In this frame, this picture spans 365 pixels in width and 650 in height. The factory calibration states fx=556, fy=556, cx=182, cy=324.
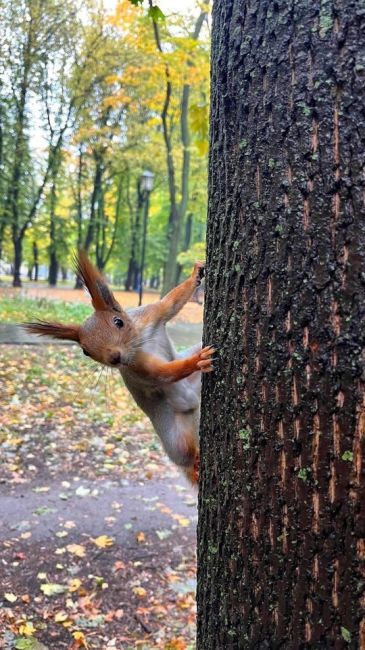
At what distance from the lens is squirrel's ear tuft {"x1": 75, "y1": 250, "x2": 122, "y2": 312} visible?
7.88 ft

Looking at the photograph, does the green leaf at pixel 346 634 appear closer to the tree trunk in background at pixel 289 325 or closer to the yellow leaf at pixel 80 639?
the tree trunk in background at pixel 289 325

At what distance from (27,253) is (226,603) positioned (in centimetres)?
4533

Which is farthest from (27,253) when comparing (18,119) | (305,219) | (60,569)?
(305,219)

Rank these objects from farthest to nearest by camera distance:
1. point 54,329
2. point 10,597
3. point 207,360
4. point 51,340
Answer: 1. point 51,340
2. point 10,597
3. point 54,329
4. point 207,360

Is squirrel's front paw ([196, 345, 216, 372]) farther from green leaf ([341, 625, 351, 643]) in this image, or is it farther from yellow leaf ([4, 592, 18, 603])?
yellow leaf ([4, 592, 18, 603])

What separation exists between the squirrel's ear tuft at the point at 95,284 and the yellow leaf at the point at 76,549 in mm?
2600

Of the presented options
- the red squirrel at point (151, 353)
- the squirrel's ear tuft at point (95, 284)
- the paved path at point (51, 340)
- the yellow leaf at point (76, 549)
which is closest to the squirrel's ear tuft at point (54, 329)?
the red squirrel at point (151, 353)

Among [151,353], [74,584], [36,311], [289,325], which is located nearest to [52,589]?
[74,584]

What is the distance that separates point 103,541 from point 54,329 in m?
2.79

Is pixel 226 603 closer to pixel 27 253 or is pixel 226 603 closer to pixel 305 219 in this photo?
pixel 305 219

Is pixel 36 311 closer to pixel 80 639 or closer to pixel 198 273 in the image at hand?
pixel 80 639

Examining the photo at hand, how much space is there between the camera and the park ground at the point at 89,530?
3.69 meters

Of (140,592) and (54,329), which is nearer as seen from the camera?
(54,329)

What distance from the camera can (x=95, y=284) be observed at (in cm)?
254
